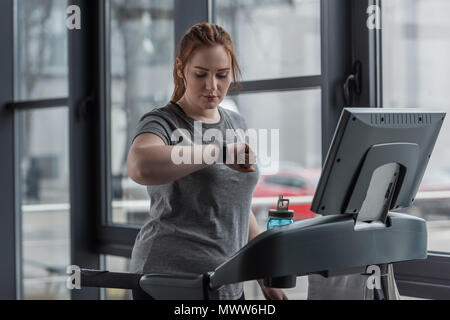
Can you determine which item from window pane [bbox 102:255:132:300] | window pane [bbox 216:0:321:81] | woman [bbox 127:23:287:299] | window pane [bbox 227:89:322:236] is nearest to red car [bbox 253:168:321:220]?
window pane [bbox 227:89:322:236]

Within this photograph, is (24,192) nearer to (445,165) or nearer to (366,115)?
(445,165)

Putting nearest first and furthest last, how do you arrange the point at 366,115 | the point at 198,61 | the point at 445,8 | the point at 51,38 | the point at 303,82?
the point at 366,115 → the point at 198,61 → the point at 445,8 → the point at 303,82 → the point at 51,38

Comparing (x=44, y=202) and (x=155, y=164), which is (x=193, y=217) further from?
(x=44, y=202)

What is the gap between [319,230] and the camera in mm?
1131

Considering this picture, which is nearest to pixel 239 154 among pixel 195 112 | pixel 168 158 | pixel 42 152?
pixel 168 158

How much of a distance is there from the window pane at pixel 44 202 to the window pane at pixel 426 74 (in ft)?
5.57

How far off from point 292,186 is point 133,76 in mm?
979

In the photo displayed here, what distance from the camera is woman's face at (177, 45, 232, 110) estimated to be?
5.17 ft

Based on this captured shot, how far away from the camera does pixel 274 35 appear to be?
7.54 ft

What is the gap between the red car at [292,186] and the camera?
2201 mm

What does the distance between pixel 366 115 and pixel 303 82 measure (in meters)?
1.06

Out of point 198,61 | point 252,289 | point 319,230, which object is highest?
point 198,61

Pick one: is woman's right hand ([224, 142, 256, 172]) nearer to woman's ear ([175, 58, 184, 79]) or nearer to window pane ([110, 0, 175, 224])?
woman's ear ([175, 58, 184, 79])
